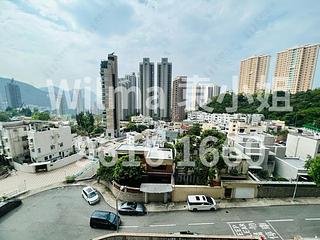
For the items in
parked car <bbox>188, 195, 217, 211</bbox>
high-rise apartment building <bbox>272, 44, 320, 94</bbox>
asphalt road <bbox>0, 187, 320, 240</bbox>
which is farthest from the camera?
high-rise apartment building <bbox>272, 44, 320, 94</bbox>

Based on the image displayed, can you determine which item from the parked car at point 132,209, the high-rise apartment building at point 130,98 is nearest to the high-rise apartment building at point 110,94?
the high-rise apartment building at point 130,98

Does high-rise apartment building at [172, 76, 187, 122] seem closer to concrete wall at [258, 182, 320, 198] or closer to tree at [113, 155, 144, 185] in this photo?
concrete wall at [258, 182, 320, 198]

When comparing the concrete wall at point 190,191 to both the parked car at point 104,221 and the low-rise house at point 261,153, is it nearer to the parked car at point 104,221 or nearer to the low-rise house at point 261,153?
the parked car at point 104,221

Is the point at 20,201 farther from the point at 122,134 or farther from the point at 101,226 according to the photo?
the point at 122,134

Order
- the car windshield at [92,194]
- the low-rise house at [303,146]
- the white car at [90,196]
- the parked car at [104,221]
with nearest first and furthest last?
the parked car at [104,221]
the white car at [90,196]
the car windshield at [92,194]
the low-rise house at [303,146]

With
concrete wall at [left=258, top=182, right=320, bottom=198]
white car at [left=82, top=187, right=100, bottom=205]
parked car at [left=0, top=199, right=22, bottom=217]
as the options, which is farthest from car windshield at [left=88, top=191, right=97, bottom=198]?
concrete wall at [left=258, top=182, right=320, bottom=198]

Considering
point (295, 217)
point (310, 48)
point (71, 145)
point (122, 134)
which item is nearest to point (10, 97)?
point (122, 134)

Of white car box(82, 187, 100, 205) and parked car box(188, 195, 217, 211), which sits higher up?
parked car box(188, 195, 217, 211)
